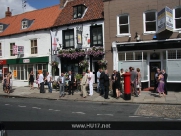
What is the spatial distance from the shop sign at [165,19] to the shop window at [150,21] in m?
0.91

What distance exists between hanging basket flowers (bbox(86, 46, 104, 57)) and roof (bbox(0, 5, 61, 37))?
225 inches

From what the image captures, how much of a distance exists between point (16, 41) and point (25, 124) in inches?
794

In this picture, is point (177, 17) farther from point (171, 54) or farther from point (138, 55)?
point (138, 55)

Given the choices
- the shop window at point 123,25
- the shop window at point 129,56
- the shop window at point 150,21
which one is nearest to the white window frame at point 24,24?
the shop window at point 123,25

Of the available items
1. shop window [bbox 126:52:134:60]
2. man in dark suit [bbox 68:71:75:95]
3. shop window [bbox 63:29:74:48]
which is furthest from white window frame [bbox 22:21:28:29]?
shop window [bbox 126:52:134:60]

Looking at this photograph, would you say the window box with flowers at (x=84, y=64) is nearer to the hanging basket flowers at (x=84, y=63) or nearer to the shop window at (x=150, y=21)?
the hanging basket flowers at (x=84, y=63)

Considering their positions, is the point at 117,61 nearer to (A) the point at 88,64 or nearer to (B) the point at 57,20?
(A) the point at 88,64

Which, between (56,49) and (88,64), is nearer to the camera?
(88,64)

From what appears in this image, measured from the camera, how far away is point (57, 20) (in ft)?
63.6

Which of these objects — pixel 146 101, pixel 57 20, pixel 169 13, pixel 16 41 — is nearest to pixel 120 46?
pixel 169 13

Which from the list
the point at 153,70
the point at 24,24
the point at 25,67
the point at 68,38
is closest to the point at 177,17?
the point at 153,70

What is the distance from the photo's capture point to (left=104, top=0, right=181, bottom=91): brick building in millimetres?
13891

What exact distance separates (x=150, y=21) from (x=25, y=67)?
14.0 m

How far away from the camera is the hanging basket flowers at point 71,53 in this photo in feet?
55.9
